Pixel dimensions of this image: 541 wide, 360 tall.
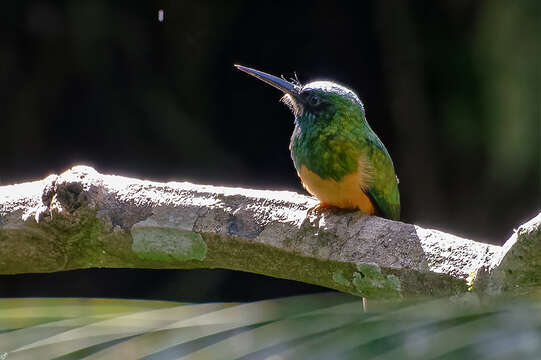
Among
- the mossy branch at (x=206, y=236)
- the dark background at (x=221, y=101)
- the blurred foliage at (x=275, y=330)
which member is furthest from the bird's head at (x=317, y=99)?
→ the blurred foliage at (x=275, y=330)

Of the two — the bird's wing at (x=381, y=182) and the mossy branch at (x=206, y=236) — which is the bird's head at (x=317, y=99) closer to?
the bird's wing at (x=381, y=182)

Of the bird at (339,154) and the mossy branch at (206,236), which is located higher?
the bird at (339,154)

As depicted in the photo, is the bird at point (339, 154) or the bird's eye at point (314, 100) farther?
the bird's eye at point (314, 100)

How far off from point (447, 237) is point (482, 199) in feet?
9.80

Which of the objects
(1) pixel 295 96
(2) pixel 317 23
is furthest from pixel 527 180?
(1) pixel 295 96

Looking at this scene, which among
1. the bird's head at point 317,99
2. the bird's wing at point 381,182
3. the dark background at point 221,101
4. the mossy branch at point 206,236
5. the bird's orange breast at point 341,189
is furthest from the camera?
the dark background at point 221,101

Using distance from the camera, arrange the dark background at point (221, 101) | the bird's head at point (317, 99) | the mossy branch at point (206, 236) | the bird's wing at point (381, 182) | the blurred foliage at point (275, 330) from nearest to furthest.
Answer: the blurred foliage at point (275, 330) < the mossy branch at point (206, 236) < the bird's wing at point (381, 182) < the bird's head at point (317, 99) < the dark background at point (221, 101)

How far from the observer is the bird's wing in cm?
236

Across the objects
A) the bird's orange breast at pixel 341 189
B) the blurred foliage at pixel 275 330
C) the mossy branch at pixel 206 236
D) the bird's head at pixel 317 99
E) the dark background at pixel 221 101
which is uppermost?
the dark background at pixel 221 101

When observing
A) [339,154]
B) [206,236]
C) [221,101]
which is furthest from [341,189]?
[221,101]

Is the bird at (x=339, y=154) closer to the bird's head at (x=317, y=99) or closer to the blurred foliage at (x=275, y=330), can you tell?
the bird's head at (x=317, y=99)

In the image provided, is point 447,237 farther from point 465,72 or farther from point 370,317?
point 465,72

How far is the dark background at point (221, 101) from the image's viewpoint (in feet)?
13.4

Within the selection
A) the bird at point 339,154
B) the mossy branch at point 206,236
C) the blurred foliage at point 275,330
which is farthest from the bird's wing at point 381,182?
the blurred foliage at point 275,330
